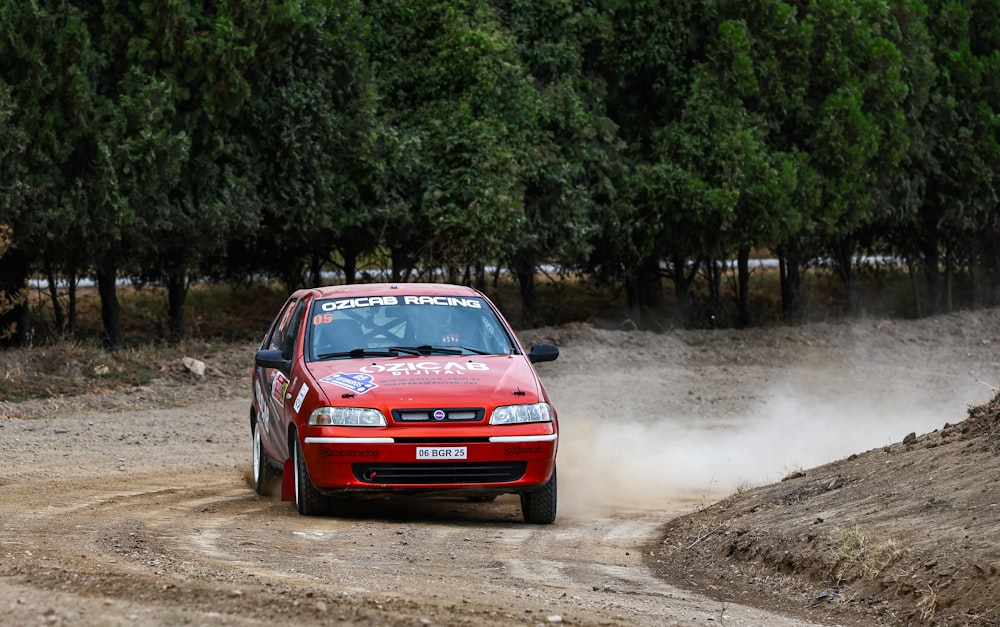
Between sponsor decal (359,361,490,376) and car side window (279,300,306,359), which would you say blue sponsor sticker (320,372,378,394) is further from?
car side window (279,300,306,359)

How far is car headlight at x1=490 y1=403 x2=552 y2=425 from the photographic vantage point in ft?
31.4

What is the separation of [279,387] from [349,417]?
151 centimetres

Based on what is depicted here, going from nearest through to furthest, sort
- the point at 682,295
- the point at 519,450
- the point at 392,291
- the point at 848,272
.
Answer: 1. the point at 519,450
2. the point at 392,291
3. the point at 682,295
4. the point at 848,272

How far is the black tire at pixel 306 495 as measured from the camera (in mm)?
9719

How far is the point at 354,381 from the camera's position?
384 inches

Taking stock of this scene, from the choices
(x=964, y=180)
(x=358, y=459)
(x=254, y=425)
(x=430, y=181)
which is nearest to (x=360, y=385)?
(x=358, y=459)

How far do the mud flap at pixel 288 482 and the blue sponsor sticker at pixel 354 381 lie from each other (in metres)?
0.78

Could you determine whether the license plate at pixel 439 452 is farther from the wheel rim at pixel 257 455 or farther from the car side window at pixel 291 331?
the wheel rim at pixel 257 455

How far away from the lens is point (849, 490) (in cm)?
938

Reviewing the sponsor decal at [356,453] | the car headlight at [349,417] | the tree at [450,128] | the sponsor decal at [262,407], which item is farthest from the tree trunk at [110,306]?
the sponsor decal at [356,453]

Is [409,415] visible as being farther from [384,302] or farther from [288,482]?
[384,302]

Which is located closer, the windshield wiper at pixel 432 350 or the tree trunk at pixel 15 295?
the windshield wiper at pixel 432 350

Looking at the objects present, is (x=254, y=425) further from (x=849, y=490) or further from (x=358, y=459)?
(x=849, y=490)

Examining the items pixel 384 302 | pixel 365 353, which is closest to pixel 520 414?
pixel 365 353
